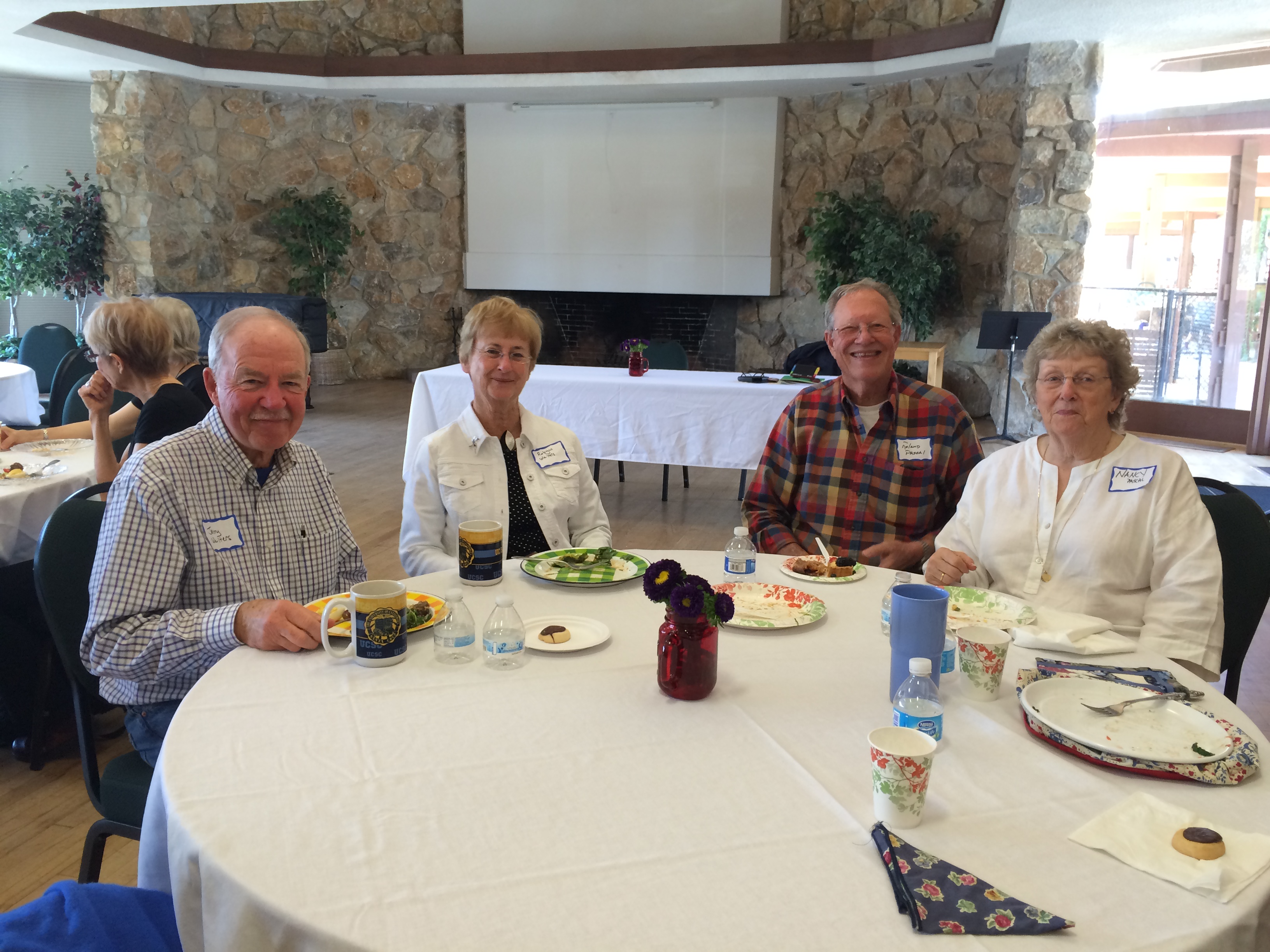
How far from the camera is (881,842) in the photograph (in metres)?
1.01

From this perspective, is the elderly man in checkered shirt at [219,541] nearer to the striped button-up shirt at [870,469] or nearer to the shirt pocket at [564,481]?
the shirt pocket at [564,481]

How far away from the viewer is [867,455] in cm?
252

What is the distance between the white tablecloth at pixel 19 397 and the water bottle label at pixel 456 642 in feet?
13.5

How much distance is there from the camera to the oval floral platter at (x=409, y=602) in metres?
1.54

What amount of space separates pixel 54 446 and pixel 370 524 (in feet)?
6.48

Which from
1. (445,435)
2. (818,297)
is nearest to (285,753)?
(445,435)

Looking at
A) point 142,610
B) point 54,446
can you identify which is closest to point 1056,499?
point 142,610

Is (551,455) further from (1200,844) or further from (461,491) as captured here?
(1200,844)

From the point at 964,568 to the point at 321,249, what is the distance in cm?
909

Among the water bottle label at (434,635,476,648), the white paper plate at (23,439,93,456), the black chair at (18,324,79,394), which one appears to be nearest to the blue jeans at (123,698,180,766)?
the water bottle label at (434,635,476,648)

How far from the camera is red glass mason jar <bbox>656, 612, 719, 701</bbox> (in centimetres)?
136

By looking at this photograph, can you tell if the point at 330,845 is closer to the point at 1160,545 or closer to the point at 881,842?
the point at 881,842

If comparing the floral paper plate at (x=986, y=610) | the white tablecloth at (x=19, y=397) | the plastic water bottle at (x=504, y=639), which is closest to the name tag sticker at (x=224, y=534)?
the plastic water bottle at (x=504, y=639)

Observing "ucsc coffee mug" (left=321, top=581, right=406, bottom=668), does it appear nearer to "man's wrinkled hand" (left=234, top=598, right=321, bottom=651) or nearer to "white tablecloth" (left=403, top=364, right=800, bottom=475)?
"man's wrinkled hand" (left=234, top=598, right=321, bottom=651)
